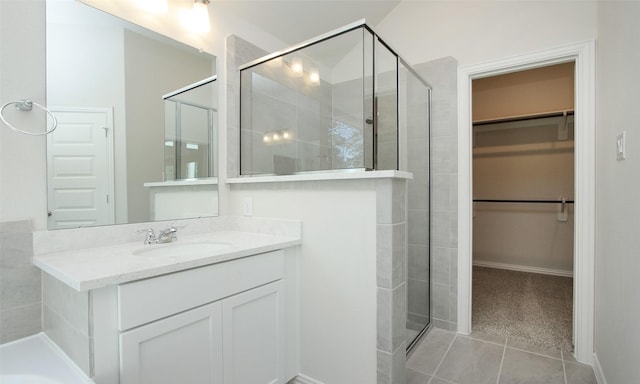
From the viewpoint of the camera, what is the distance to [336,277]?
1.61m

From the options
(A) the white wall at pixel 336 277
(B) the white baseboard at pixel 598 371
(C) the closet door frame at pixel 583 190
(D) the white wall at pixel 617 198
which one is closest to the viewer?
(D) the white wall at pixel 617 198

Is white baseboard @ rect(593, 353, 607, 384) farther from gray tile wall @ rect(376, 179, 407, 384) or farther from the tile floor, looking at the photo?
gray tile wall @ rect(376, 179, 407, 384)

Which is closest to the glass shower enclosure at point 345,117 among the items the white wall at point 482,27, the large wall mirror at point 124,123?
the large wall mirror at point 124,123

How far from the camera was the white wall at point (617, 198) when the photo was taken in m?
1.18

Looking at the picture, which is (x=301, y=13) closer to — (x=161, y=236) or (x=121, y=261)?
(x=161, y=236)

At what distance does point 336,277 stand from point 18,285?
1.39m

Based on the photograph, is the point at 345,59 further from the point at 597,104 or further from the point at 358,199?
the point at 597,104

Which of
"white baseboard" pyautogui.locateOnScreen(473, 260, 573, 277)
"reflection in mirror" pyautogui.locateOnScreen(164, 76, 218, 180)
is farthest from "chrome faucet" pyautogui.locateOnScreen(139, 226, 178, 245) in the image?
"white baseboard" pyautogui.locateOnScreen(473, 260, 573, 277)

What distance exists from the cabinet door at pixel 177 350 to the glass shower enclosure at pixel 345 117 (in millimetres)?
996

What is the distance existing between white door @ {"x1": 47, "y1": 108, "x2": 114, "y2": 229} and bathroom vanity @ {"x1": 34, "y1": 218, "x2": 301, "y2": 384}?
0.58ft

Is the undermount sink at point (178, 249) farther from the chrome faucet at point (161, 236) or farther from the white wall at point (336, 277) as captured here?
the white wall at point (336, 277)

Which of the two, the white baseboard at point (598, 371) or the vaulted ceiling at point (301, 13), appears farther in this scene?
the vaulted ceiling at point (301, 13)

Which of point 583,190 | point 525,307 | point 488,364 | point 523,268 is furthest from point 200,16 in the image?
point 523,268

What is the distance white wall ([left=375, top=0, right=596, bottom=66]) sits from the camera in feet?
6.64
